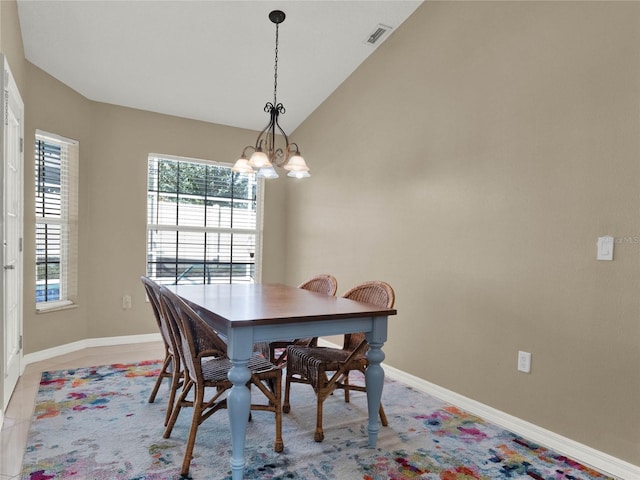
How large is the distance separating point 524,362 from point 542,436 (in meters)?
0.40

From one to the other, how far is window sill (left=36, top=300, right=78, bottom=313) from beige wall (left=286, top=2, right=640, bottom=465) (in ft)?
8.99

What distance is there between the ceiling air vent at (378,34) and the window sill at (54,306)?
3717 mm

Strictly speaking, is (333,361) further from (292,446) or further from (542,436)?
(542,436)

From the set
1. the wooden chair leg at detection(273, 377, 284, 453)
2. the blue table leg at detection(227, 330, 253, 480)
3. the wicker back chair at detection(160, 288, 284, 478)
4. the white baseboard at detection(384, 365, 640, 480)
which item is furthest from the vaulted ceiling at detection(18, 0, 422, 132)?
the white baseboard at detection(384, 365, 640, 480)

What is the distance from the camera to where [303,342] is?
9.78 feet

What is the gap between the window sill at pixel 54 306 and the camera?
3586mm

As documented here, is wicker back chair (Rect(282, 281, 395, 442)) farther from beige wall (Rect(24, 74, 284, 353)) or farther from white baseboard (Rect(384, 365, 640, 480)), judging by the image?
beige wall (Rect(24, 74, 284, 353))

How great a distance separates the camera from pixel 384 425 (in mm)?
2434

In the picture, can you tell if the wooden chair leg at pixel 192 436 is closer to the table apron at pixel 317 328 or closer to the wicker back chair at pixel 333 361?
the table apron at pixel 317 328

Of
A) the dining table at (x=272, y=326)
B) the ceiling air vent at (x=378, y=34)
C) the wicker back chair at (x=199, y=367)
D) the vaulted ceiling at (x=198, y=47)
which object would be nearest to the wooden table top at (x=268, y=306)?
the dining table at (x=272, y=326)

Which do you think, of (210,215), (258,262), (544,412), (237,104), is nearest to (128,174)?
(210,215)

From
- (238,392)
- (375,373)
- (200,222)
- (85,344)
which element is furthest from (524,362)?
(85,344)

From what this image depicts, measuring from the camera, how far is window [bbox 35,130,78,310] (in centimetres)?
364

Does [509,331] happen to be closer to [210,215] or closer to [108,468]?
[108,468]
